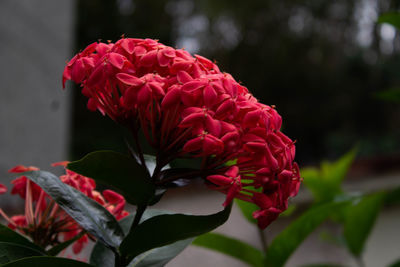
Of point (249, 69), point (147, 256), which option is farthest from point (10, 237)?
point (249, 69)

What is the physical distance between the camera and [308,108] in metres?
6.14

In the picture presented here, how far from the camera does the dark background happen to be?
213 inches

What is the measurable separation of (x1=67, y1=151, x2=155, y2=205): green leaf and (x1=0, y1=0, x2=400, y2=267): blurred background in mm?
1439

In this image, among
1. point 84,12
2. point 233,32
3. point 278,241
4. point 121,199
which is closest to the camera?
point 121,199

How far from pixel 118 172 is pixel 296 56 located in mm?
6985

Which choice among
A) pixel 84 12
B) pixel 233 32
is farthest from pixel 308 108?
pixel 84 12

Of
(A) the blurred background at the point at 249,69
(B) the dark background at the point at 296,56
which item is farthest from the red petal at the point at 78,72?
(B) the dark background at the point at 296,56

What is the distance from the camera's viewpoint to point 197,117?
347 millimetres

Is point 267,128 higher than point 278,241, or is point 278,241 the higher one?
point 267,128

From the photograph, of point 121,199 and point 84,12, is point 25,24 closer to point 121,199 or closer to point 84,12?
point 121,199

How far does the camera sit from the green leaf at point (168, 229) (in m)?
0.35

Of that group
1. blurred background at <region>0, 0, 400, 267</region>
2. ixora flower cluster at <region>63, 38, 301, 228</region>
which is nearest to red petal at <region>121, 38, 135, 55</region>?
ixora flower cluster at <region>63, 38, 301, 228</region>

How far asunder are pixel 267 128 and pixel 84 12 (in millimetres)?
5642

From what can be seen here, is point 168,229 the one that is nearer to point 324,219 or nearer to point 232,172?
point 232,172
